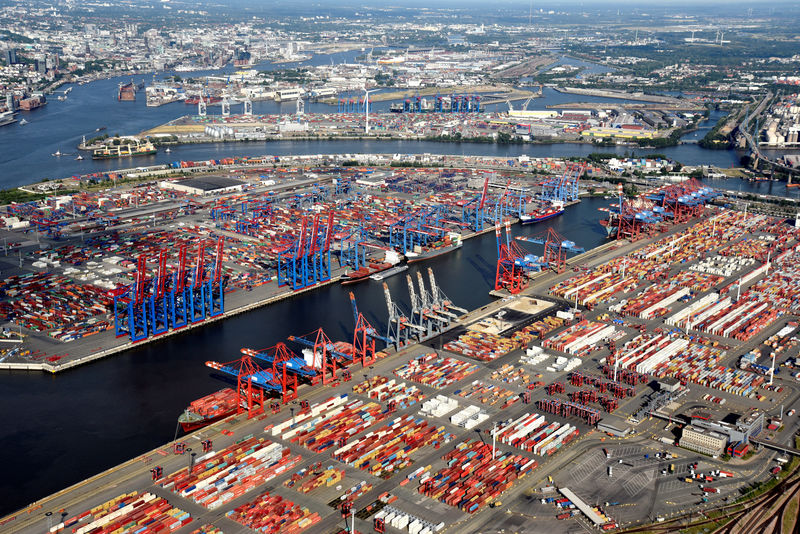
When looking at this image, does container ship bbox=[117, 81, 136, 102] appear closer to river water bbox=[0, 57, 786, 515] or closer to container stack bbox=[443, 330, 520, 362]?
river water bbox=[0, 57, 786, 515]

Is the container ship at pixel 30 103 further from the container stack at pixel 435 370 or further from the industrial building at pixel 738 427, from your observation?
the industrial building at pixel 738 427

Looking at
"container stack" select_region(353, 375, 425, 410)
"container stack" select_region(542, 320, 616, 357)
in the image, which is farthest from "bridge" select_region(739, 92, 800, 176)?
"container stack" select_region(353, 375, 425, 410)

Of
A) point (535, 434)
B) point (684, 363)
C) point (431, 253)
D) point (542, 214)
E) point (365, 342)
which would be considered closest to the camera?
point (535, 434)

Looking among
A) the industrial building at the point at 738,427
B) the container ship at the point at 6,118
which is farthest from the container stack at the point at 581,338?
the container ship at the point at 6,118

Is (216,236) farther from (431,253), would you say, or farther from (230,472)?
(230,472)

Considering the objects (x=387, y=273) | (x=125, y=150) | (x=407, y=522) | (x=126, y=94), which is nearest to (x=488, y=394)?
(x=407, y=522)

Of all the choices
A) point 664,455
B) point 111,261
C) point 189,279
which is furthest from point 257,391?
point 111,261
